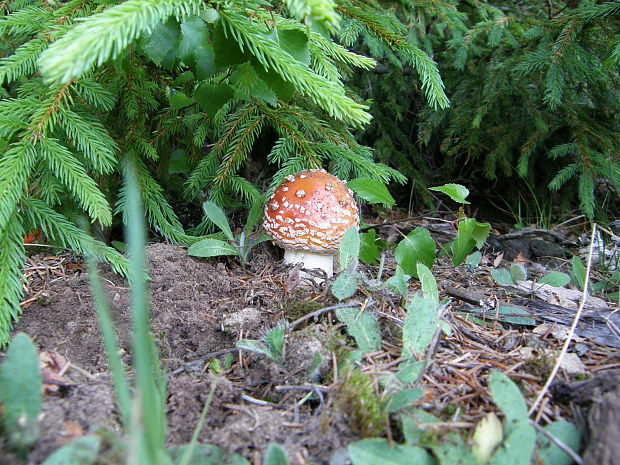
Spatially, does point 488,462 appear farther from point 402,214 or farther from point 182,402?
point 402,214

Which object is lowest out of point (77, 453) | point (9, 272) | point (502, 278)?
point (502, 278)

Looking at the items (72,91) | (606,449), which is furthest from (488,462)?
(72,91)

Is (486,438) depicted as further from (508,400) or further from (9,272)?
(9,272)

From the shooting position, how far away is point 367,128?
13.2 feet

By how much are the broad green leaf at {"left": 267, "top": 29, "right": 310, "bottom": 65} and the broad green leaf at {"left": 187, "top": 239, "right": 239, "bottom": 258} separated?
1.11 m

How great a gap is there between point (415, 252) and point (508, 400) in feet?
4.07

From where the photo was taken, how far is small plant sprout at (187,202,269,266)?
2.47m

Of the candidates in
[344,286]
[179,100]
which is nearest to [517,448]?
[344,286]

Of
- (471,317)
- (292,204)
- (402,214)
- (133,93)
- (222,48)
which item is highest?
(222,48)

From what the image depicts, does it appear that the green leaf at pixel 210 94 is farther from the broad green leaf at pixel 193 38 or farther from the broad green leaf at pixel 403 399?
the broad green leaf at pixel 403 399

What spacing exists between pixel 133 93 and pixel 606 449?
2480 millimetres

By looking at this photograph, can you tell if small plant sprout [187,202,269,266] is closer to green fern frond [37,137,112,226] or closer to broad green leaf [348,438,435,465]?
green fern frond [37,137,112,226]

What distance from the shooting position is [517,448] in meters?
1.23

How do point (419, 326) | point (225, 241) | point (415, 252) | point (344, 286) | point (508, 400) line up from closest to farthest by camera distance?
point (508, 400)
point (419, 326)
point (344, 286)
point (415, 252)
point (225, 241)
